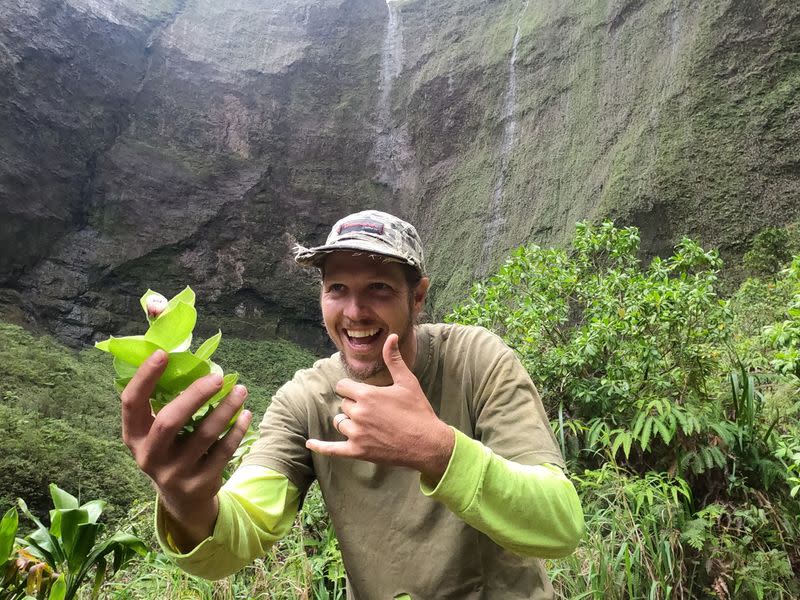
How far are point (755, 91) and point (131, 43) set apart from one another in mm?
13887

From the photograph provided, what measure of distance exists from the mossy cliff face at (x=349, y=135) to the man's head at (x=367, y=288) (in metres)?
7.82

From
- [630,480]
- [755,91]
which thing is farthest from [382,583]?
[755,91]

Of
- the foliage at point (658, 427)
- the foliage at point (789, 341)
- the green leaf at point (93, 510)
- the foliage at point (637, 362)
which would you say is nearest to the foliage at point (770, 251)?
the foliage at point (658, 427)

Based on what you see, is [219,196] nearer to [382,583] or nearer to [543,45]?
[543,45]

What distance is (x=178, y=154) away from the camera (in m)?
13.9

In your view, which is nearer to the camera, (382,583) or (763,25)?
(382,583)

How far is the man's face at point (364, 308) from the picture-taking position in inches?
54.2

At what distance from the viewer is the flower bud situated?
94 cm

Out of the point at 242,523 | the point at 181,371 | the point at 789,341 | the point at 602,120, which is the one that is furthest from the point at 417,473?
the point at 602,120

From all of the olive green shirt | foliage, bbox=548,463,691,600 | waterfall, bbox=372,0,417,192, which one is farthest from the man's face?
waterfall, bbox=372,0,417,192

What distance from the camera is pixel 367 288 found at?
4.57ft

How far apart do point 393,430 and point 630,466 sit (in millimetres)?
2197

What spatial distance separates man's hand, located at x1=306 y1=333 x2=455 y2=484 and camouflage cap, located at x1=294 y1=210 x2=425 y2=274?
434 mm

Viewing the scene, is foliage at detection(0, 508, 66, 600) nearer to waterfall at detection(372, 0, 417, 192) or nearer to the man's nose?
→ the man's nose
